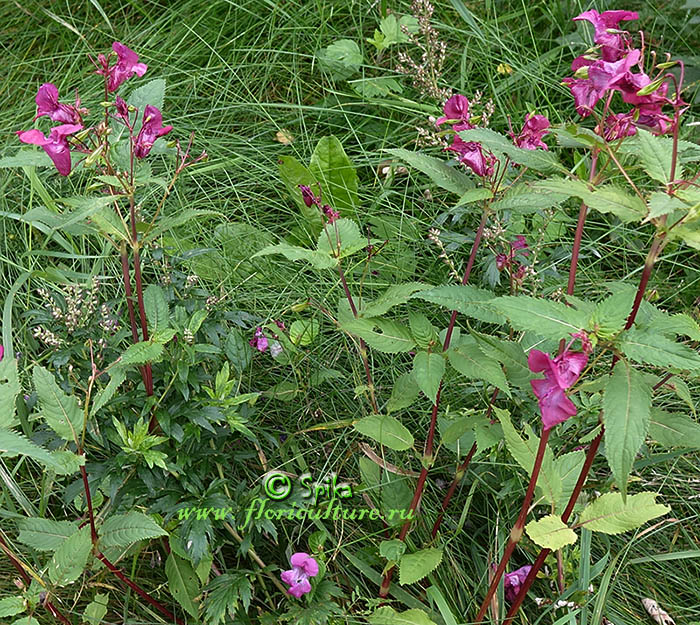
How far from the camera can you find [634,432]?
2.89ft

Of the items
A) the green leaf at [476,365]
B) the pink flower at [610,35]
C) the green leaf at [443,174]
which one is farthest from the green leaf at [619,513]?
the pink flower at [610,35]

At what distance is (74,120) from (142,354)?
38 centimetres

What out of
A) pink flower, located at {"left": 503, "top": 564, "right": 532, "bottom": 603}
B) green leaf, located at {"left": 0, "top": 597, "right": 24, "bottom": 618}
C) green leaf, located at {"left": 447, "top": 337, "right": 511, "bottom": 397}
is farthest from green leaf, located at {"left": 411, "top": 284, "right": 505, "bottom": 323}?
green leaf, located at {"left": 0, "top": 597, "right": 24, "bottom": 618}

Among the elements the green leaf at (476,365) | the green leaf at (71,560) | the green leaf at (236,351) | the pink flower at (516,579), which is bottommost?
the pink flower at (516,579)

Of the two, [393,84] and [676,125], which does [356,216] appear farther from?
[676,125]

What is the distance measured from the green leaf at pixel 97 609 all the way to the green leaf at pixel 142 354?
1.46 ft

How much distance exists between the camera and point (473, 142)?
45.3 inches

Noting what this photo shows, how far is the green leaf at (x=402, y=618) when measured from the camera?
1.24 m

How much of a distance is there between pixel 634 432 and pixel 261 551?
2.77ft

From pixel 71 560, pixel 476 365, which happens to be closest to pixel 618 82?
pixel 476 365

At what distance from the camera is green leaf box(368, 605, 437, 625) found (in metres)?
1.24

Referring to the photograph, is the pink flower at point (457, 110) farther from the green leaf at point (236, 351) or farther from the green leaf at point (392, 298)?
the green leaf at point (236, 351)

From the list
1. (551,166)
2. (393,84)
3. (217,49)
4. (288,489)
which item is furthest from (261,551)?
(217,49)

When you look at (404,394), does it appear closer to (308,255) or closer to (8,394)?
(308,255)
